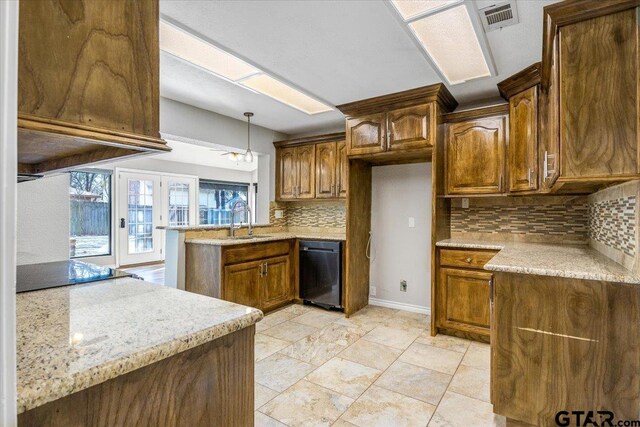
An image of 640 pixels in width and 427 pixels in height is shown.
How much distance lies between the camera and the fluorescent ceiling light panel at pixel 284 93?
2945 mm

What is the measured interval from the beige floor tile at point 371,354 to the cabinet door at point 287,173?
2257 millimetres

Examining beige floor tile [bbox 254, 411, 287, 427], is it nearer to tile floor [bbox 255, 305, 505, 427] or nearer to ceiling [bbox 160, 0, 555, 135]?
A: tile floor [bbox 255, 305, 505, 427]

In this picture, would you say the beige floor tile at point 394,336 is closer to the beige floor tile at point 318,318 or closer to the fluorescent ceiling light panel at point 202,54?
the beige floor tile at point 318,318

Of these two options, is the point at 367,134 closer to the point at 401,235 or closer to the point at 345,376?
the point at 401,235

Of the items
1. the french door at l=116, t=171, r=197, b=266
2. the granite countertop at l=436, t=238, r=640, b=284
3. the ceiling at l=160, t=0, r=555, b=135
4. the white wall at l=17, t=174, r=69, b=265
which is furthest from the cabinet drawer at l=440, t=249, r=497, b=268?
the french door at l=116, t=171, r=197, b=266

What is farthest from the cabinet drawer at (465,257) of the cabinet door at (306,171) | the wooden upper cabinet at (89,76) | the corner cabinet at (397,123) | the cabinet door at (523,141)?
the wooden upper cabinet at (89,76)

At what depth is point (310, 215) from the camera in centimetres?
470

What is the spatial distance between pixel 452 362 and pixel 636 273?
4.83 ft

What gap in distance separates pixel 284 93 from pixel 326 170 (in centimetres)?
120

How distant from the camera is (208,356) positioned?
34.9 inches

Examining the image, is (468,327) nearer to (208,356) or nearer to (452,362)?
(452,362)

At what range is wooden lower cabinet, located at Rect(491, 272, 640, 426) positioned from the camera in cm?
154

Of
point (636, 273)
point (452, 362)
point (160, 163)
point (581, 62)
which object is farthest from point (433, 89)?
point (160, 163)

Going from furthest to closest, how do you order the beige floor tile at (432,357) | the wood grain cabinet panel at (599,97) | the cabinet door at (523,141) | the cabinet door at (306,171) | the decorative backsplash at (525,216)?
1. the cabinet door at (306,171)
2. the decorative backsplash at (525,216)
3. the cabinet door at (523,141)
4. the beige floor tile at (432,357)
5. the wood grain cabinet panel at (599,97)
